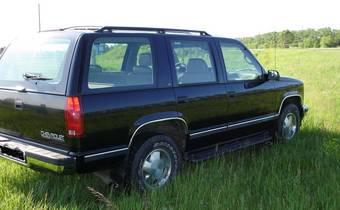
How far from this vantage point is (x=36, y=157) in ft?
13.9

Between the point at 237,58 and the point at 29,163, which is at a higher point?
the point at 237,58

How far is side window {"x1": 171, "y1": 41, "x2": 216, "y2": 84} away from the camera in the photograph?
5238 millimetres

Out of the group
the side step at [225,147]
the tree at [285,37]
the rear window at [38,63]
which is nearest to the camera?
the rear window at [38,63]

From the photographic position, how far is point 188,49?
216 inches

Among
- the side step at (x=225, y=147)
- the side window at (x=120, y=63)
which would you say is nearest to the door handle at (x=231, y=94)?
the side step at (x=225, y=147)

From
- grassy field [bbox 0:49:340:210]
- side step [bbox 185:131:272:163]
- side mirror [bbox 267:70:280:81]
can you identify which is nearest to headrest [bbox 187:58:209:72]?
side step [bbox 185:131:272:163]

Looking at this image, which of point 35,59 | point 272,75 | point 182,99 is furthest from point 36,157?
point 272,75

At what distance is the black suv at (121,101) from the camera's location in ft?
13.7

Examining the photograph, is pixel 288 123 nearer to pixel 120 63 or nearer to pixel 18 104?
pixel 120 63

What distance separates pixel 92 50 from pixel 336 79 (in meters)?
14.9

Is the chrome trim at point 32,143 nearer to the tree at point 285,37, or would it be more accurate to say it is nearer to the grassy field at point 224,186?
the grassy field at point 224,186

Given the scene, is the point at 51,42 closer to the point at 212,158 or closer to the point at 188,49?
the point at 188,49

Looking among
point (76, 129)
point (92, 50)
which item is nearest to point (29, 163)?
point (76, 129)

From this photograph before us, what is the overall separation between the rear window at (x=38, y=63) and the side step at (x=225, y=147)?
1.88 meters
